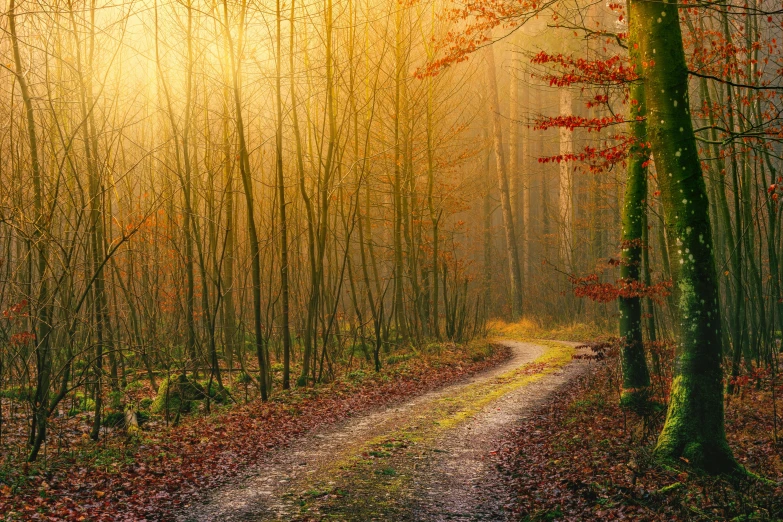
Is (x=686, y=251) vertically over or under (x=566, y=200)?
under

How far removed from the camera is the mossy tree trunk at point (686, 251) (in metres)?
6.04

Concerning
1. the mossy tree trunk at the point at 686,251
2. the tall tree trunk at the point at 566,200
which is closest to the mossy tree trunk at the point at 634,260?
the mossy tree trunk at the point at 686,251

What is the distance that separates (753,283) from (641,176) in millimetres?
3194

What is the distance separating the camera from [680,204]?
608cm

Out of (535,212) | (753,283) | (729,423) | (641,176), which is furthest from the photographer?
(535,212)

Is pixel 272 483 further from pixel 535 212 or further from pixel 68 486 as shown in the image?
pixel 535 212

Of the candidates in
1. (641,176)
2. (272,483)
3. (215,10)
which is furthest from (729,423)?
(215,10)

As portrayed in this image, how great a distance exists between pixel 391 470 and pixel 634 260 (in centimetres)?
480

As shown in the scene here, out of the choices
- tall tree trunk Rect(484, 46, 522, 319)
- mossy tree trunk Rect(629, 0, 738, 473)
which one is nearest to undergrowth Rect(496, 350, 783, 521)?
mossy tree trunk Rect(629, 0, 738, 473)

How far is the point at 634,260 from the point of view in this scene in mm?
9125

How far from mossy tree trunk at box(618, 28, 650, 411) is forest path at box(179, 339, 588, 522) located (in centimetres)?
188

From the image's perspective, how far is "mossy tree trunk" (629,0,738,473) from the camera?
604cm

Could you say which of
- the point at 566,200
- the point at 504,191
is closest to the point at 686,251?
the point at 566,200

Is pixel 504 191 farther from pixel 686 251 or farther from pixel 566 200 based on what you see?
pixel 686 251
